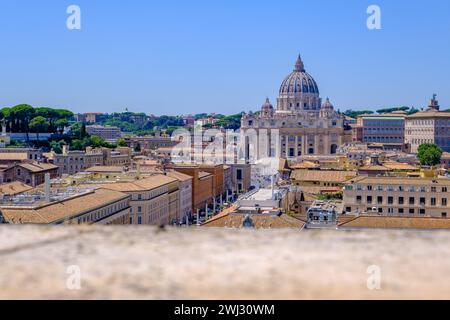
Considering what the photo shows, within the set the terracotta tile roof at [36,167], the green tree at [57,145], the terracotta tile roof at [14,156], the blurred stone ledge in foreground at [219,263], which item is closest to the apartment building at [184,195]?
the terracotta tile roof at [36,167]

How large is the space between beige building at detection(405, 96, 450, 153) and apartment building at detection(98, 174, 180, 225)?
129ft

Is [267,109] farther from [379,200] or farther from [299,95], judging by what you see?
[379,200]

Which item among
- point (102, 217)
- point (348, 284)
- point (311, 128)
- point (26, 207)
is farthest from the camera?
point (311, 128)

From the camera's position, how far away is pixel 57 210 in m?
14.2

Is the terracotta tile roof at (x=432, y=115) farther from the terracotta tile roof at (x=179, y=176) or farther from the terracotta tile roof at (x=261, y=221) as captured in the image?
the terracotta tile roof at (x=261, y=221)

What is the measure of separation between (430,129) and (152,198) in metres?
43.6

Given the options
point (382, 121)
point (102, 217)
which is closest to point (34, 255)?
point (102, 217)

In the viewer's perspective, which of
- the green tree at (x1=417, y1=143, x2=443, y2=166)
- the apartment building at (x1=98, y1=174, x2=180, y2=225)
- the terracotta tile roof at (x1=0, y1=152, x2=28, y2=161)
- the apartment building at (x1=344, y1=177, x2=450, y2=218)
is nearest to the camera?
the apartment building at (x1=344, y1=177, x2=450, y2=218)

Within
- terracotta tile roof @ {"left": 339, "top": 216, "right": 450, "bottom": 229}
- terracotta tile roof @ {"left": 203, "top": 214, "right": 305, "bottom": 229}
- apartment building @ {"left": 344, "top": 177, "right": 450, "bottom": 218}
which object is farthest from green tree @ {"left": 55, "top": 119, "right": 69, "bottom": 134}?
terracotta tile roof @ {"left": 339, "top": 216, "right": 450, "bottom": 229}

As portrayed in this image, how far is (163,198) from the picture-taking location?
23047 mm

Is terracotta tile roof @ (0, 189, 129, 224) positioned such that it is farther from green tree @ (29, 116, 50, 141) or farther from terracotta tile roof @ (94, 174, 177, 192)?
green tree @ (29, 116, 50, 141)

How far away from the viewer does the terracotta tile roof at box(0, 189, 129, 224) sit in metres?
13.3
